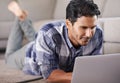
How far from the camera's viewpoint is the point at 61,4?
303 centimetres

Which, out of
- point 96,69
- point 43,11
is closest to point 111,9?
point 43,11

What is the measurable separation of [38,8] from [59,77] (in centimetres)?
209

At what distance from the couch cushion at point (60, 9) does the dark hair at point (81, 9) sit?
5.74ft

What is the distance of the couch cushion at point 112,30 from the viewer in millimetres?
1960

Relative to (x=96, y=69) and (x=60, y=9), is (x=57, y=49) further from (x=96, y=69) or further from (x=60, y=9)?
(x=60, y=9)

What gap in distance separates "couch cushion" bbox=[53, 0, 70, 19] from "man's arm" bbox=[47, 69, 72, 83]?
1801 millimetres

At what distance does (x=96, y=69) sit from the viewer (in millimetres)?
869

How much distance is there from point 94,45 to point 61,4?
5.66ft

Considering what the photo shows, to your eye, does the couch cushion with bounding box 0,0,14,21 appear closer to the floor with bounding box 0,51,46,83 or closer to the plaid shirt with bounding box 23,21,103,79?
the floor with bounding box 0,51,46,83

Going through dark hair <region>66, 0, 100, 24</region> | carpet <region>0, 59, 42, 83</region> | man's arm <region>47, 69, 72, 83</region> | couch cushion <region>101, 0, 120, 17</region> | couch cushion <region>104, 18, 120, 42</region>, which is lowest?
carpet <region>0, 59, 42, 83</region>

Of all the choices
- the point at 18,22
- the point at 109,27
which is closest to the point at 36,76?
the point at 18,22

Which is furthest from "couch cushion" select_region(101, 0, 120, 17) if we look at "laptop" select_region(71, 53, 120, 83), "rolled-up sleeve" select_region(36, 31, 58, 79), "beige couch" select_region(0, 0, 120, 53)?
"laptop" select_region(71, 53, 120, 83)

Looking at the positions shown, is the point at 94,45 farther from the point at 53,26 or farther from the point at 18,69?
the point at 18,69

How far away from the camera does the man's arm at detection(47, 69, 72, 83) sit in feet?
3.70
